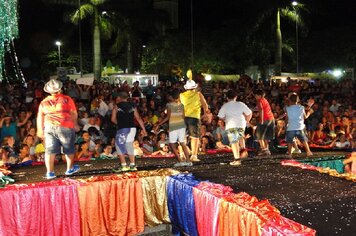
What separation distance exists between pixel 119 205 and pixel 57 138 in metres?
1.39

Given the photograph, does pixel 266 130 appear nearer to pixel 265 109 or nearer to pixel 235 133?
pixel 265 109

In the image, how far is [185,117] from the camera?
9.06 meters

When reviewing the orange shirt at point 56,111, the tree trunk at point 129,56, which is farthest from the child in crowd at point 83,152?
the tree trunk at point 129,56

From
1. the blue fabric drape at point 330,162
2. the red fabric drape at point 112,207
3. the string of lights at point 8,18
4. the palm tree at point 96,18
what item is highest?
the palm tree at point 96,18

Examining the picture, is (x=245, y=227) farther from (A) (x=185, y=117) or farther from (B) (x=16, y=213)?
(A) (x=185, y=117)

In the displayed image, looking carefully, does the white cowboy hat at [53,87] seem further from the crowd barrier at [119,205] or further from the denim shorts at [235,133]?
the denim shorts at [235,133]

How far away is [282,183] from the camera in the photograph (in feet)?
23.2

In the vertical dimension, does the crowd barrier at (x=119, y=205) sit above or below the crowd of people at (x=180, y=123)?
below

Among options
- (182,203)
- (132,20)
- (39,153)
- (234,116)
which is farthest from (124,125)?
(132,20)

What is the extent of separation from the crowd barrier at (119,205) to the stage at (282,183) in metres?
0.54

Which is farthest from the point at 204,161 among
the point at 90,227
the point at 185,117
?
the point at 90,227

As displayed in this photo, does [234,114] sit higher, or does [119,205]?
[234,114]

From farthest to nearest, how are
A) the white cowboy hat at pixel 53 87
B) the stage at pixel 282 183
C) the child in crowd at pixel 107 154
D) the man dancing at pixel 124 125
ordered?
the child in crowd at pixel 107 154
the man dancing at pixel 124 125
the white cowboy hat at pixel 53 87
the stage at pixel 282 183

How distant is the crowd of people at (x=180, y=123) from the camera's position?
8.83 m
